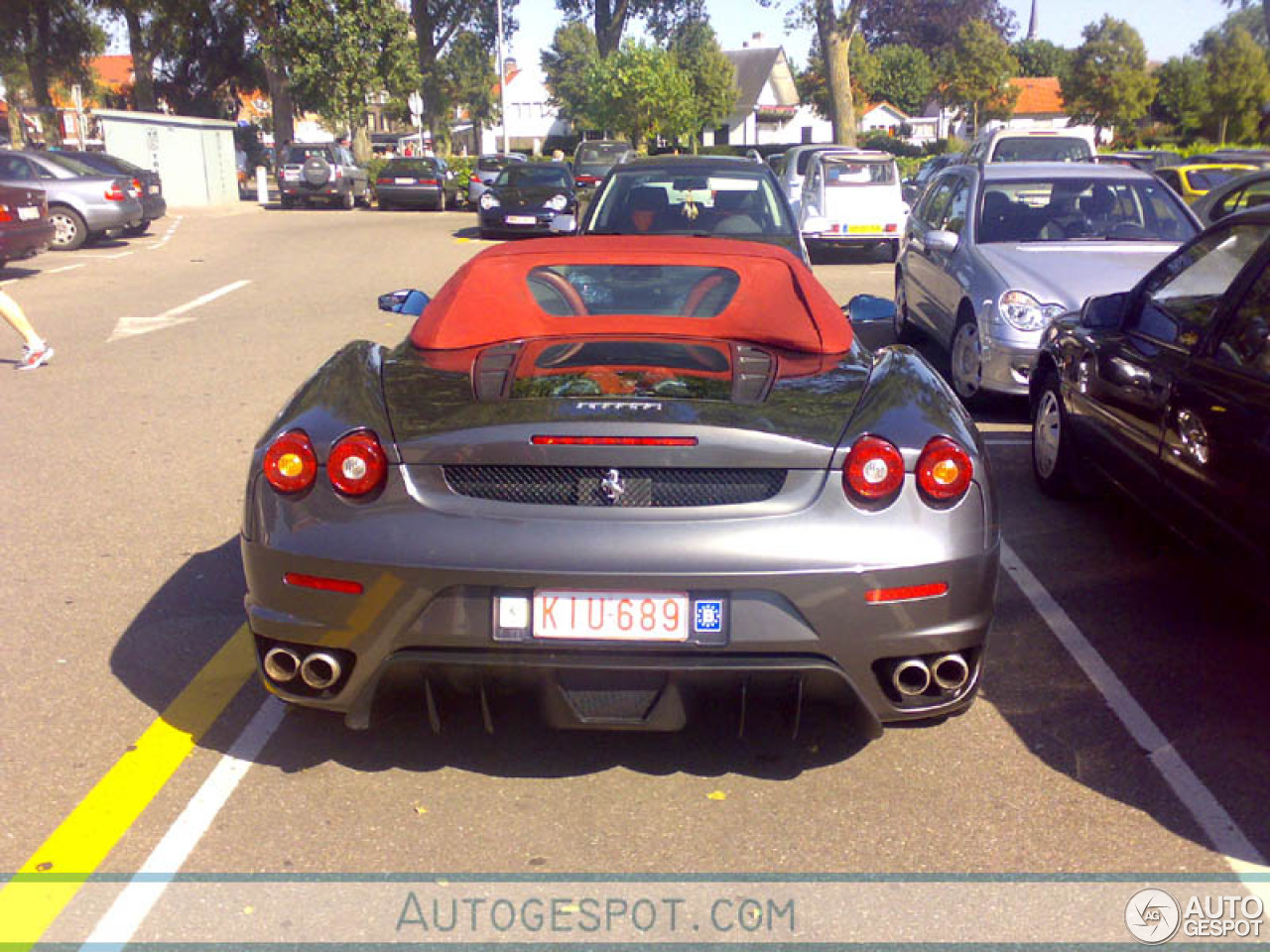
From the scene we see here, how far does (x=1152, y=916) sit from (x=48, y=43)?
55.6m

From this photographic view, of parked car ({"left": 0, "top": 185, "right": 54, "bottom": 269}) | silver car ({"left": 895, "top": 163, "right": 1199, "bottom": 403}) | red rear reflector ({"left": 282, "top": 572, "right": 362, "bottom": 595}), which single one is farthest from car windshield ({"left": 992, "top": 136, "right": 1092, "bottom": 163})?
red rear reflector ({"left": 282, "top": 572, "right": 362, "bottom": 595})

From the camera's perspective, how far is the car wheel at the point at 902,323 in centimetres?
1138

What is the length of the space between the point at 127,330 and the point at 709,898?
11.3m

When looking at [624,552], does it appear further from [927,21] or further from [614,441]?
[927,21]

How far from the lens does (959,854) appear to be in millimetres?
3279

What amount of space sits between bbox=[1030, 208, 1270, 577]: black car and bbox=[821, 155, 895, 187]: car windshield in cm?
1426

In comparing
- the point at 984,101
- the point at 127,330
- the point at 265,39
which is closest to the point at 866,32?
the point at 984,101

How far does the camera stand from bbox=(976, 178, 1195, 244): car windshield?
9383 mm

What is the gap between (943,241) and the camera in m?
9.20

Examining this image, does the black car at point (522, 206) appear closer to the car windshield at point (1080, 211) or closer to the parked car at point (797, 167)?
the parked car at point (797, 167)

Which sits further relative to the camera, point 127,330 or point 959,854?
point 127,330

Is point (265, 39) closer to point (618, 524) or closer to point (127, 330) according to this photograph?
point (127, 330)

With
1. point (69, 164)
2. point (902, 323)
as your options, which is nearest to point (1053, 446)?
point (902, 323)

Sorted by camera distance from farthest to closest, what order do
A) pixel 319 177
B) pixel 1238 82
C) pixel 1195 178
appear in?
1. pixel 1238 82
2. pixel 319 177
3. pixel 1195 178
